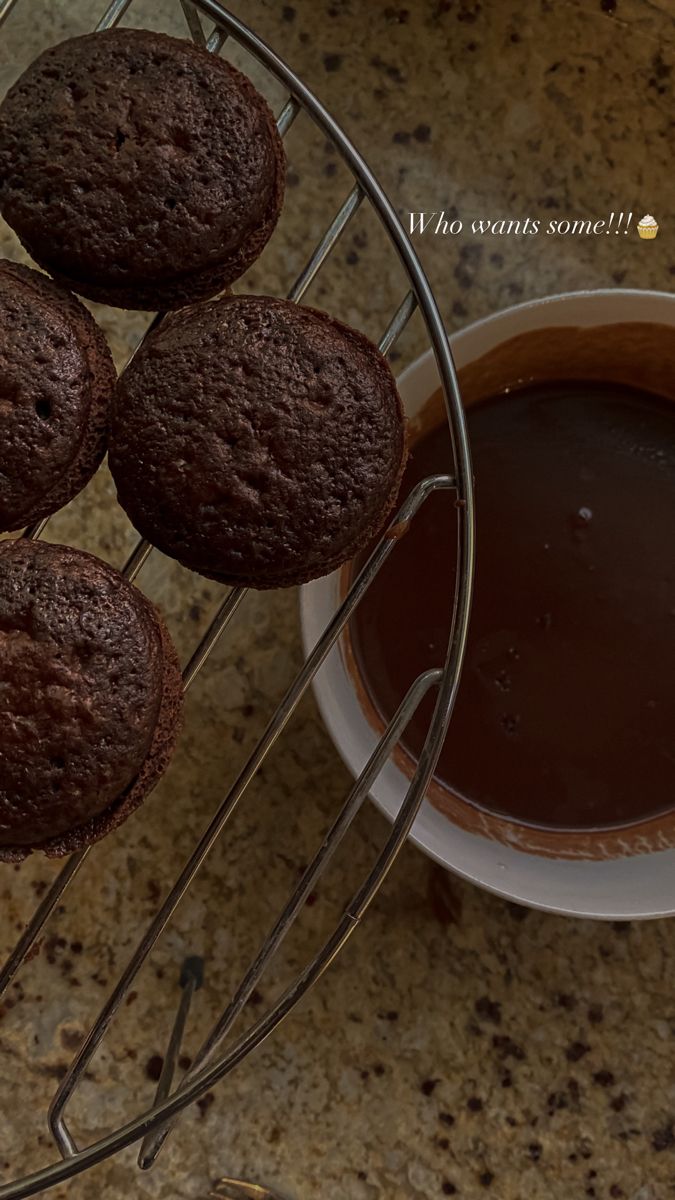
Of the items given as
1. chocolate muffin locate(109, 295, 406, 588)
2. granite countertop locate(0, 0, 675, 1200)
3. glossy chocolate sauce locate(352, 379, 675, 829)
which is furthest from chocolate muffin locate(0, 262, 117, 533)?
glossy chocolate sauce locate(352, 379, 675, 829)

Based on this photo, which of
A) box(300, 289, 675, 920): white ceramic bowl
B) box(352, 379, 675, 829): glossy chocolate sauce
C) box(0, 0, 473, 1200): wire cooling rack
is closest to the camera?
box(0, 0, 473, 1200): wire cooling rack

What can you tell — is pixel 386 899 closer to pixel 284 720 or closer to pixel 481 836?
pixel 481 836

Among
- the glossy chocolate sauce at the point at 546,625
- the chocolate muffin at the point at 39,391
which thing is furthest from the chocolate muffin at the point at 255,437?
the glossy chocolate sauce at the point at 546,625

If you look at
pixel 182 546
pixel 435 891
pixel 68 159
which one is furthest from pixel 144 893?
pixel 68 159

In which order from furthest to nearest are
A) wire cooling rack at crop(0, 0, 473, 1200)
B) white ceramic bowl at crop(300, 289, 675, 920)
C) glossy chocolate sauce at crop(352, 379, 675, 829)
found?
glossy chocolate sauce at crop(352, 379, 675, 829) → white ceramic bowl at crop(300, 289, 675, 920) → wire cooling rack at crop(0, 0, 473, 1200)

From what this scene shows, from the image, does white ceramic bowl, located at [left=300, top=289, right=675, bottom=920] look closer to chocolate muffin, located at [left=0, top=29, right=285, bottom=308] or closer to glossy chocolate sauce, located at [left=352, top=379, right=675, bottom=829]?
glossy chocolate sauce, located at [left=352, top=379, right=675, bottom=829]

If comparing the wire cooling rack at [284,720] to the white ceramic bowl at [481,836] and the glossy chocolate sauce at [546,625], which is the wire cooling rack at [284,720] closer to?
the white ceramic bowl at [481,836]
